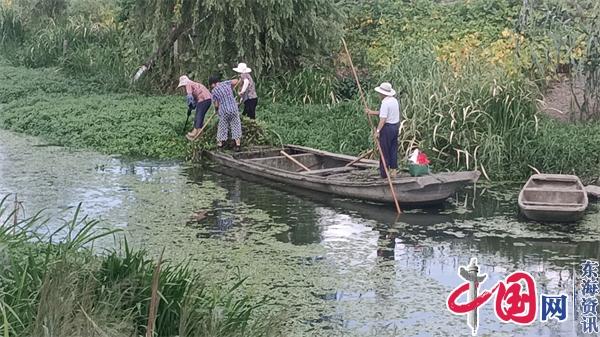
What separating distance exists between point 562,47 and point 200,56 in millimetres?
6199

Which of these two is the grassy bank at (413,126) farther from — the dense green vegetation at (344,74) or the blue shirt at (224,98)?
the blue shirt at (224,98)

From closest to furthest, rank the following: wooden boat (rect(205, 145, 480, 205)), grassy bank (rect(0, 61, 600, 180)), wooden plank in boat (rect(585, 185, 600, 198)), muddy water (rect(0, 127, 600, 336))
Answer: muddy water (rect(0, 127, 600, 336)) < wooden boat (rect(205, 145, 480, 205)) < wooden plank in boat (rect(585, 185, 600, 198)) < grassy bank (rect(0, 61, 600, 180))

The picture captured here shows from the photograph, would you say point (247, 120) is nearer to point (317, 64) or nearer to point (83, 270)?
point (317, 64)

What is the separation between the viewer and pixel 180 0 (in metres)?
15.6

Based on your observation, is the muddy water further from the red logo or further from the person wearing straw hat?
the person wearing straw hat

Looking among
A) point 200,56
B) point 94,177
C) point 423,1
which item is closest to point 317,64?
point 200,56

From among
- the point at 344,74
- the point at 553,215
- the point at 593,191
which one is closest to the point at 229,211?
the point at 553,215

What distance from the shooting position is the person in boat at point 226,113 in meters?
11.8

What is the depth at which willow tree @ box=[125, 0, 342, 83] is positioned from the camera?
15273mm

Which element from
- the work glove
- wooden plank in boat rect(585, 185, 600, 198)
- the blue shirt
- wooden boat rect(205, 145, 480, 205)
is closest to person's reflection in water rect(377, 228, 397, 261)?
wooden boat rect(205, 145, 480, 205)

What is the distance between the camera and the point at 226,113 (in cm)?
1178

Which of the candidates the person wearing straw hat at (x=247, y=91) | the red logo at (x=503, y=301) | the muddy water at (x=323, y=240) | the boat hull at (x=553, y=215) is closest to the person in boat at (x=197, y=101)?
the person wearing straw hat at (x=247, y=91)

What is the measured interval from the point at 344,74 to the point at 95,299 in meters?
12.2

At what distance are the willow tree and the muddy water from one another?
13.9 feet
